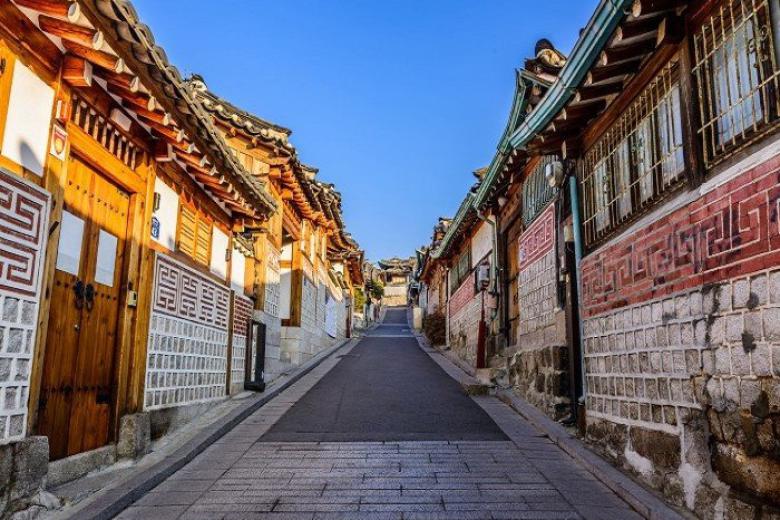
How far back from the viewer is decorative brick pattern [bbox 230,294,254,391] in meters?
11.3

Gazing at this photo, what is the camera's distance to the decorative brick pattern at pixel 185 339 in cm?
775

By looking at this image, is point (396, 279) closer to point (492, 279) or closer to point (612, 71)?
point (492, 279)

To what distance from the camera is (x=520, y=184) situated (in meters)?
12.8

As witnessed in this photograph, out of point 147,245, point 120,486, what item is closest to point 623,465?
point 120,486

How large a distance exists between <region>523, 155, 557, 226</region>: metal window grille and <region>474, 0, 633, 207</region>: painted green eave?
4.54 ft

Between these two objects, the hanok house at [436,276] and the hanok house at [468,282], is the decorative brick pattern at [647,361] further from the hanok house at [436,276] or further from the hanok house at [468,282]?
the hanok house at [436,276]

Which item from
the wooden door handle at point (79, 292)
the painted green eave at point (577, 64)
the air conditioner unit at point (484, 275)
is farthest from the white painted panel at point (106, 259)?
the air conditioner unit at point (484, 275)

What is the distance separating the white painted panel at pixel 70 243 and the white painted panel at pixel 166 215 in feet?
5.49

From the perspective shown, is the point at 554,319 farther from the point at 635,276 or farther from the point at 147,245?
the point at 147,245

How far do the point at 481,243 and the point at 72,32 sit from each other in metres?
14.0

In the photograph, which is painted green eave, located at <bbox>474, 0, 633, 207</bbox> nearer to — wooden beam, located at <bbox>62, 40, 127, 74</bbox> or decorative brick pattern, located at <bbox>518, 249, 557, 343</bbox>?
decorative brick pattern, located at <bbox>518, 249, 557, 343</bbox>

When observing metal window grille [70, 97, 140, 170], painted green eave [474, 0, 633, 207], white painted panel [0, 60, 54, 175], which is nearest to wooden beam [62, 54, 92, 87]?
white painted panel [0, 60, 54, 175]

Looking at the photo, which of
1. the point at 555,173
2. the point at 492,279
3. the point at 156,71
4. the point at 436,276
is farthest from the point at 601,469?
the point at 436,276

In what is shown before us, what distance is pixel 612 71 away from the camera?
246 inches
